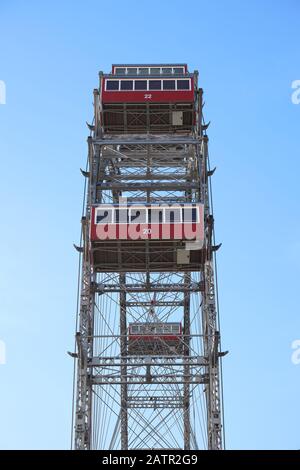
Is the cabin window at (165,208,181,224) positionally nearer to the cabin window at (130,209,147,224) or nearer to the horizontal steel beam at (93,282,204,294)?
the cabin window at (130,209,147,224)

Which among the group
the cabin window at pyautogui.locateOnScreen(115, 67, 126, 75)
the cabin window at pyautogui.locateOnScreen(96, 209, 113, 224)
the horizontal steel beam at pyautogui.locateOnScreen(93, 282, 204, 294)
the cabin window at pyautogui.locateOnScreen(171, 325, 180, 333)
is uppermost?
the cabin window at pyautogui.locateOnScreen(115, 67, 126, 75)

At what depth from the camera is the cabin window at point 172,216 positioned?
1845 inches

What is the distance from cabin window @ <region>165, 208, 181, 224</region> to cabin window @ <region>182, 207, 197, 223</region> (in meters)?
0.27

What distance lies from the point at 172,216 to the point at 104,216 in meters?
3.66

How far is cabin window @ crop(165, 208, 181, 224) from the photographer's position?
46875mm

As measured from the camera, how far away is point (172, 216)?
47031 millimetres

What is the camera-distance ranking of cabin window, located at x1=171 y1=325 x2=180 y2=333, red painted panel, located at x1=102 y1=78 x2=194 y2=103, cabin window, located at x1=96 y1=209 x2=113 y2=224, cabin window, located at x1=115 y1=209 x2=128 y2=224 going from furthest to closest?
1. cabin window, located at x1=171 y1=325 x2=180 y2=333
2. red painted panel, located at x1=102 y1=78 x2=194 y2=103
3. cabin window, located at x1=96 y1=209 x2=113 y2=224
4. cabin window, located at x1=115 y1=209 x2=128 y2=224

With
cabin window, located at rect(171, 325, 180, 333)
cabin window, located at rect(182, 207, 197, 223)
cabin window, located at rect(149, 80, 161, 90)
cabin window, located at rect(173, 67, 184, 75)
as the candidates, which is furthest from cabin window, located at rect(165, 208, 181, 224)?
cabin window, located at rect(171, 325, 180, 333)

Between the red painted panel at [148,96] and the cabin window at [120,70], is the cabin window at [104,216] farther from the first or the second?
the cabin window at [120,70]

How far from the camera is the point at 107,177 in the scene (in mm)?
52938

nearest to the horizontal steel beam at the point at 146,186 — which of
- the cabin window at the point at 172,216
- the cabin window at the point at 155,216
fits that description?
the cabin window at the point at 155,216

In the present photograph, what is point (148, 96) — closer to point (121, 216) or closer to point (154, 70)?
point (154, 70)

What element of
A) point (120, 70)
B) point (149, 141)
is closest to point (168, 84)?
point (120, 70)
